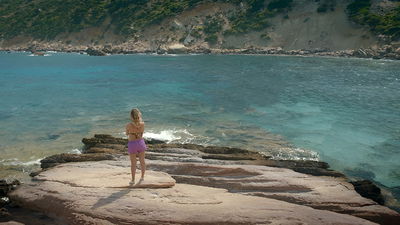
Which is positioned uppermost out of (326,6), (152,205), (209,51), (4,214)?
(326,6)

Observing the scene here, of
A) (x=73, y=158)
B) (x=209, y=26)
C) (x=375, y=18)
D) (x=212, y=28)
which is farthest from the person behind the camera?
(x=209, y=26)

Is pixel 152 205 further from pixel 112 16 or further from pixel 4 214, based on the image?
pixel 112 16

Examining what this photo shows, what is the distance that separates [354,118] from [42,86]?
1609 inches

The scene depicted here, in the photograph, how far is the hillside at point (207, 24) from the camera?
99.4 m

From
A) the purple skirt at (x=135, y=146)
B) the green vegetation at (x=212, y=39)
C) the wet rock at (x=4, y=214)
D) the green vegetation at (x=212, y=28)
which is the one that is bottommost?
the wet rock at (x=4, y=214)

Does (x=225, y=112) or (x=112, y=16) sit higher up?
(x=112, y=16)

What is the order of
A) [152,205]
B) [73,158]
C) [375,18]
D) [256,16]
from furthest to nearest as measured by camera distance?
[256,16] → [375,18] → [73,158] → [152,205]

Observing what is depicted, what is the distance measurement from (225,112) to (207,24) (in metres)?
90.4

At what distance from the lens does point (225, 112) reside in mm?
32812

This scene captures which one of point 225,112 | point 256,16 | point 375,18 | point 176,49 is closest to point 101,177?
point 225,112

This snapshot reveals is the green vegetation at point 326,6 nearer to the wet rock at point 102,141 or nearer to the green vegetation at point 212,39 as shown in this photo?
the green vegetation at point 212,39

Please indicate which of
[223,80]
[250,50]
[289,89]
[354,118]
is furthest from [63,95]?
[250,50]

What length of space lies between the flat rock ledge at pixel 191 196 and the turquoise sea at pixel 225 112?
6.90m

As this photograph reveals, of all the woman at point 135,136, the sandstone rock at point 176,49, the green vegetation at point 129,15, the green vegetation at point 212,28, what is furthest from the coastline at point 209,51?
the woman at point 135,136
